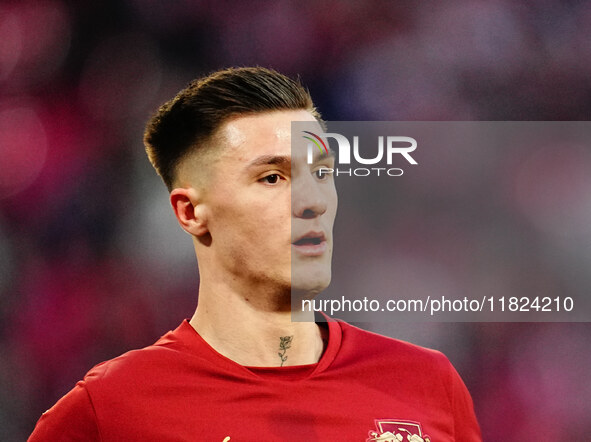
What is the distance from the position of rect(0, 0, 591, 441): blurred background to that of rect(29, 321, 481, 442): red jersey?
3.01 feet

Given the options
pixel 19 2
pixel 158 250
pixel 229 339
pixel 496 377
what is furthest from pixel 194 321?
pixel 19 2

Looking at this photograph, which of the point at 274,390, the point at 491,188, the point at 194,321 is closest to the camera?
the point at 274,390

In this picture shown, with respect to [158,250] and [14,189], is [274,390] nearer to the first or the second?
[158,250]

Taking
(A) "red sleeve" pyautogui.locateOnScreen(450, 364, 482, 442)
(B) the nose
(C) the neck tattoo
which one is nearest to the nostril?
(B) the nose

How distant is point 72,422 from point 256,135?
3.42ft

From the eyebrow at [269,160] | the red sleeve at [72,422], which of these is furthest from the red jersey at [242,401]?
the eyebrow at [269,160]

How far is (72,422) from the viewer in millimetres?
2379

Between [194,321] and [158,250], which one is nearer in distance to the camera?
[194,321]

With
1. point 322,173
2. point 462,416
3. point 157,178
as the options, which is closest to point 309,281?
point 322,173

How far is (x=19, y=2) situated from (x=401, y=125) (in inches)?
75.0

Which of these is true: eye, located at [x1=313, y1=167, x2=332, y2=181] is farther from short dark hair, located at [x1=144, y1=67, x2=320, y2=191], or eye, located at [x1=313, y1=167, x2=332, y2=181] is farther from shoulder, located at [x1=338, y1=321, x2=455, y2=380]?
shoulder, located at [x1=338, y1=321, x2=455, y2=380]

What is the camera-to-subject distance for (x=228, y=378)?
246 centimetres

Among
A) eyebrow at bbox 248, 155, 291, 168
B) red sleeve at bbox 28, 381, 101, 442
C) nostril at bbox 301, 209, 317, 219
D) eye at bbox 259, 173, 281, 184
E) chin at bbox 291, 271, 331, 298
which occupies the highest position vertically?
Result: eyebrow at bbox 248, 155, 291, 168

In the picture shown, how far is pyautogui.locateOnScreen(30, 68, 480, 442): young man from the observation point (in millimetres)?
2385
